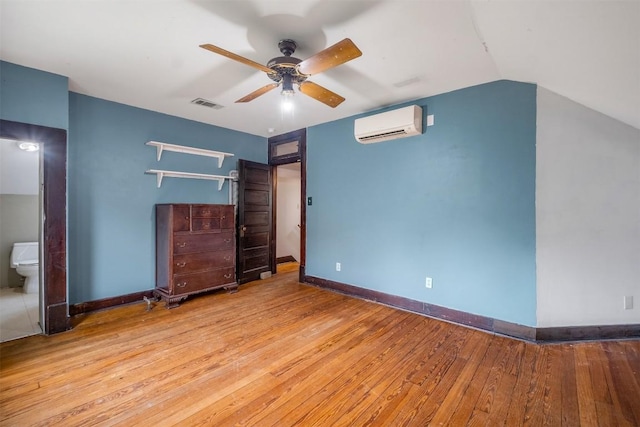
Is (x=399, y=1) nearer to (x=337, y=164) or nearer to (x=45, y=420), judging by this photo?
(x=337, y=164)

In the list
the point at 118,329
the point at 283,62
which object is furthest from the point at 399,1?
the point at 118,329

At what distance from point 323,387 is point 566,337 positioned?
2.30 meters

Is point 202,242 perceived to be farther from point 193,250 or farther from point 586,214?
point 586,214

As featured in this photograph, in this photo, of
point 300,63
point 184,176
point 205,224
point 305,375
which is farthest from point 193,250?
point 300,63

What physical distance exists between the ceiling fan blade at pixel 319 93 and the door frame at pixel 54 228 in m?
2.43

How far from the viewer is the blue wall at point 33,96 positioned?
2.39m

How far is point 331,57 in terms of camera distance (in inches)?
A: 69.5

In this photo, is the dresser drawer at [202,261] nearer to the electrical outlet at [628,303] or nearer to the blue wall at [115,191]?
the blue wall at [115,191]

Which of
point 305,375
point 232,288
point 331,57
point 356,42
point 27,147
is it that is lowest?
point 305,375

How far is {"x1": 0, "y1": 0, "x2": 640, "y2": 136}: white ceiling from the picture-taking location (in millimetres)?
1675

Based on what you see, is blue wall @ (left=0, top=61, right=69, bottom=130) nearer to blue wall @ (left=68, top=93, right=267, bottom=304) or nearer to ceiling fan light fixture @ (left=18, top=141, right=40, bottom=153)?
blue wall @ (left=68, top=93, right=267, bottom=304)

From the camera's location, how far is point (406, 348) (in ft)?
7.87

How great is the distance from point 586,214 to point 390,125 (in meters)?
2.02

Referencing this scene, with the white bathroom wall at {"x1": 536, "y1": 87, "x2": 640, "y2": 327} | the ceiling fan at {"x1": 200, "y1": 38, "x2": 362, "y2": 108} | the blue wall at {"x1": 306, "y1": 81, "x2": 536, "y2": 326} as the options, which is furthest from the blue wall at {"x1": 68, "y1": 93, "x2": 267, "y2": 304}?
the white bathroom wall at {"x1": 536, "y1": 87, "x2": 640, "y2": 327}
